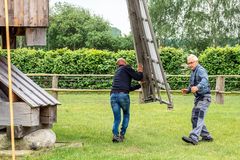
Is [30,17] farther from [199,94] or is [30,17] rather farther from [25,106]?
[199,94]

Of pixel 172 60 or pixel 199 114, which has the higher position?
pixel 172 60

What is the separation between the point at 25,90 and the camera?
9.31 metres

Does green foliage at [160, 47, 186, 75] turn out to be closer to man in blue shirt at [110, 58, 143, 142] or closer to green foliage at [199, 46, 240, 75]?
green foliage at [199, 46, 240, 75]

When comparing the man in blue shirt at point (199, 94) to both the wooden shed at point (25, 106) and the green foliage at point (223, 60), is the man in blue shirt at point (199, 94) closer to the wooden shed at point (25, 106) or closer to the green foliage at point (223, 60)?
the wooden shed at point (25, 106)

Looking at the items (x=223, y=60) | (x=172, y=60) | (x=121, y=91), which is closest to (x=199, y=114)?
(x=121, y=91)

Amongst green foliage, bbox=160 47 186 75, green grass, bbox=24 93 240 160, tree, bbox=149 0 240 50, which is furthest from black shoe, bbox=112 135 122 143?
Answer: tree, bbox=149 0 240 50

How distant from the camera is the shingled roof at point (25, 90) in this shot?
29.6ft

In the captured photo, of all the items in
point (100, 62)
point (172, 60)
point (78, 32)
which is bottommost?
point (100, 62)

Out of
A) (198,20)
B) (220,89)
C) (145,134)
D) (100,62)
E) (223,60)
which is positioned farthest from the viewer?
(198,20)

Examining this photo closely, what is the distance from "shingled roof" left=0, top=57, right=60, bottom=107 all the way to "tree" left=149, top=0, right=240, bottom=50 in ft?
98.5

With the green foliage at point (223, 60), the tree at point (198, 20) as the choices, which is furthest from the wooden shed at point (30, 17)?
the tree at point (198, 20)

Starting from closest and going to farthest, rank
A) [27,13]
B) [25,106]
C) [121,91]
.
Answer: [25,106] < [27,13] < [121,91]

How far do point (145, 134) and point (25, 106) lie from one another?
3.40 metres

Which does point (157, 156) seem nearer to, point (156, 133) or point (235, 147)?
point (235, 147)
